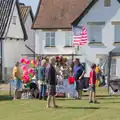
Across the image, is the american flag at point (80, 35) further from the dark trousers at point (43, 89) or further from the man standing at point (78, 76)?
the dark trousers at point (43, 89)

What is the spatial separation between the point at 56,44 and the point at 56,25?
1716 mm

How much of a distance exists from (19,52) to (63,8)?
5.84 m

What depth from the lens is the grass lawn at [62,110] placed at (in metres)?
17.3

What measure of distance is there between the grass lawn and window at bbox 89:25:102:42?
72.0 ft

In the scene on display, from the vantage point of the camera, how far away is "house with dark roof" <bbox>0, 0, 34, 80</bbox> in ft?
148

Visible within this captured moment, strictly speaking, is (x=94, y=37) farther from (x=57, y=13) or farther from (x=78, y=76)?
(x=78, y=76)

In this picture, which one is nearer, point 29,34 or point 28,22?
point 29,34

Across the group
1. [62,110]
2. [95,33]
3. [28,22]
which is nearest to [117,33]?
[95,33]

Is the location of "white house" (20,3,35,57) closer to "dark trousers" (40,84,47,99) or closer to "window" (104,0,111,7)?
"window" (104,0,111,7)

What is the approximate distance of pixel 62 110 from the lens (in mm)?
19156

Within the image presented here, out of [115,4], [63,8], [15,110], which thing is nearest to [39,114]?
[15,110]

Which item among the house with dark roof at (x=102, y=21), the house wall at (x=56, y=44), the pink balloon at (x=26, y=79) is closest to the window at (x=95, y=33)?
the house with dark roof at (x=102, y=21)

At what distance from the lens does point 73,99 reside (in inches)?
945

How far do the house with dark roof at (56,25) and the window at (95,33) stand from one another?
2378mm
